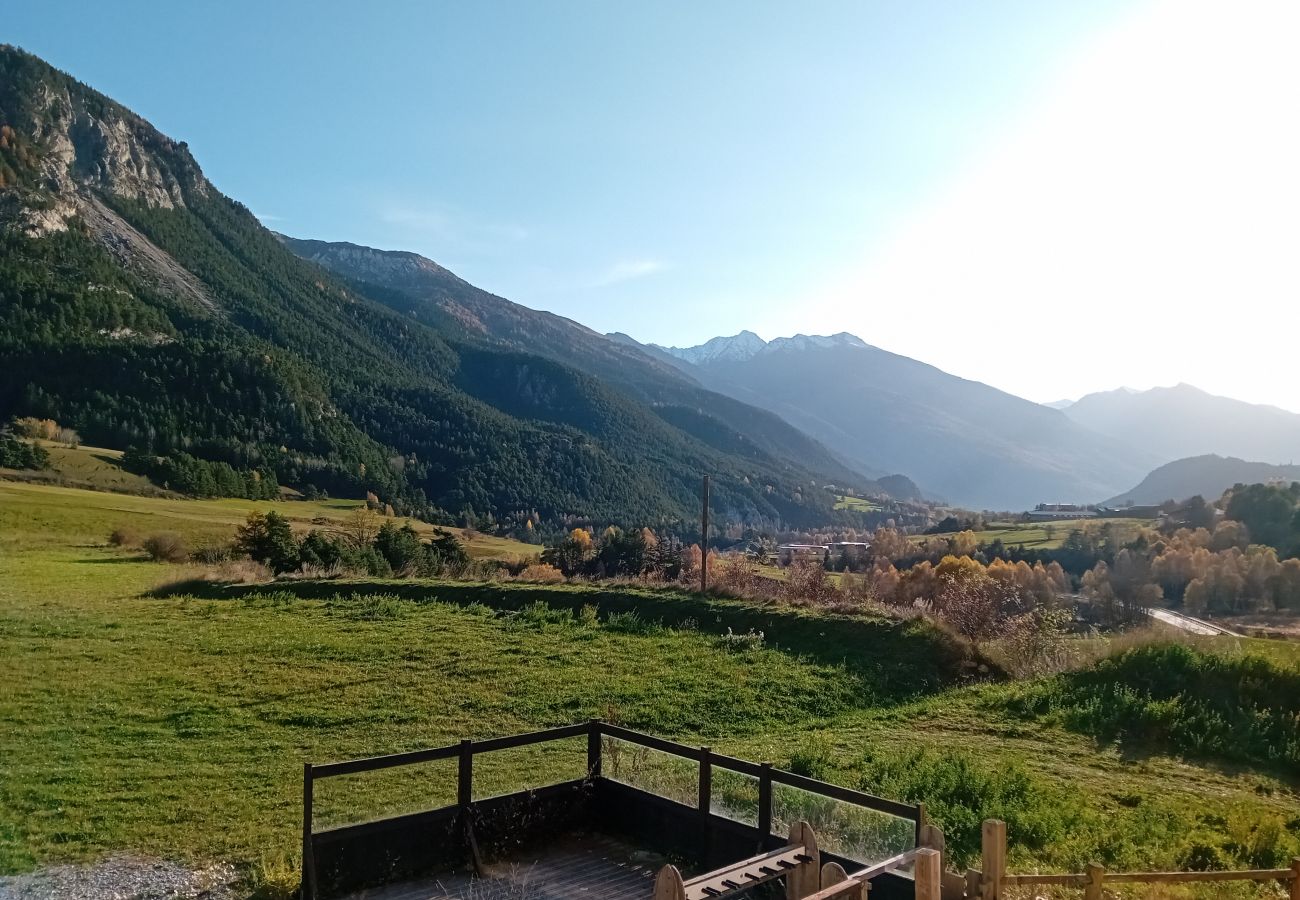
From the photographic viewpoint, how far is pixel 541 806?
28.4 feet

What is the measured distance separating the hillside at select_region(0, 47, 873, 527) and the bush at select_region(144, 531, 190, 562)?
61961mm

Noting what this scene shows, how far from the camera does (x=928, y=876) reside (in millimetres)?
4738

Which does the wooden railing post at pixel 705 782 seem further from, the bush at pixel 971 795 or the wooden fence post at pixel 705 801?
the bush at pixel 971 795

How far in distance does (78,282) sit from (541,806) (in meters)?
138

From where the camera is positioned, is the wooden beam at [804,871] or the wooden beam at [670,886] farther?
the wooden beam at [804,871]

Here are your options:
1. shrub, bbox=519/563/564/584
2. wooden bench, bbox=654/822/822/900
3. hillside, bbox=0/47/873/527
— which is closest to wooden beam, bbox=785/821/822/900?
wooden bench, bbox=654/822/822/900

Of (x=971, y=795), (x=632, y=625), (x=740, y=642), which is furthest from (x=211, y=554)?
(x=971, y=795)

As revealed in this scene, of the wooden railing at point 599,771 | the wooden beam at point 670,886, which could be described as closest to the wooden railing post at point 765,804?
the wooden railing at point 599,771

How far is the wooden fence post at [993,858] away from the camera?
5.07m

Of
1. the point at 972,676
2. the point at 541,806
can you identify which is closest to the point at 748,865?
the point at 541,806

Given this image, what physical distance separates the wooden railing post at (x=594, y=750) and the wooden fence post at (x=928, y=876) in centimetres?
484

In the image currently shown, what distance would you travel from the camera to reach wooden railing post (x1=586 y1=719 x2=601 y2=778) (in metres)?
9.11

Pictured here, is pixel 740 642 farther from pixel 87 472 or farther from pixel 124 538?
pixel 87 472

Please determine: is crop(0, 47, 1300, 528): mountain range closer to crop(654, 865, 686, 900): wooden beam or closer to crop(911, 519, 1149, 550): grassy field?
crop(911, 519, 1149, 550): grassy field
